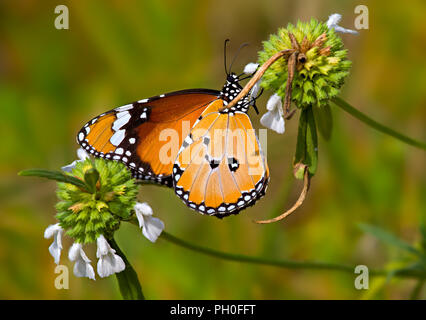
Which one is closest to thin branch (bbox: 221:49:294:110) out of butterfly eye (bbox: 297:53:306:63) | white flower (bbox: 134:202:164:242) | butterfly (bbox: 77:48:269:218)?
butterfly eye (bbox: 297:53:306:63)

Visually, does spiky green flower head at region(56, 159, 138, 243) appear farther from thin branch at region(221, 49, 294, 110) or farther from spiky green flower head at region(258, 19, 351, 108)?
spiky green flower head at region(258, 19, 351, 108)

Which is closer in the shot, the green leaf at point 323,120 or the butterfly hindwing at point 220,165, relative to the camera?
the green leaf at point 323,120

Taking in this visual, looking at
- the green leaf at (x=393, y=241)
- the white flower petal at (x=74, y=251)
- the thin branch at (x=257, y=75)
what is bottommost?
the green leaf at (x=393, y=241)

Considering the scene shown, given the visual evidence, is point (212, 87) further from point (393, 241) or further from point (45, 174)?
point (45, 174)

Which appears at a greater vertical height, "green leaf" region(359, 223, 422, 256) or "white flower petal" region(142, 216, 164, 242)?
"white flower petal" region(142, 216, 164, 242)

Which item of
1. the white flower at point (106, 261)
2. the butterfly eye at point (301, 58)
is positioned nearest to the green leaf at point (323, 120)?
the butterfly eye at point (301, 58)

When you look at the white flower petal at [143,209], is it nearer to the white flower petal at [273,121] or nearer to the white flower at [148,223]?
the white flower at [148,223]

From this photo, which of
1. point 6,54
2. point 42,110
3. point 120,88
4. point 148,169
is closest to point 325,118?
point 148,169
